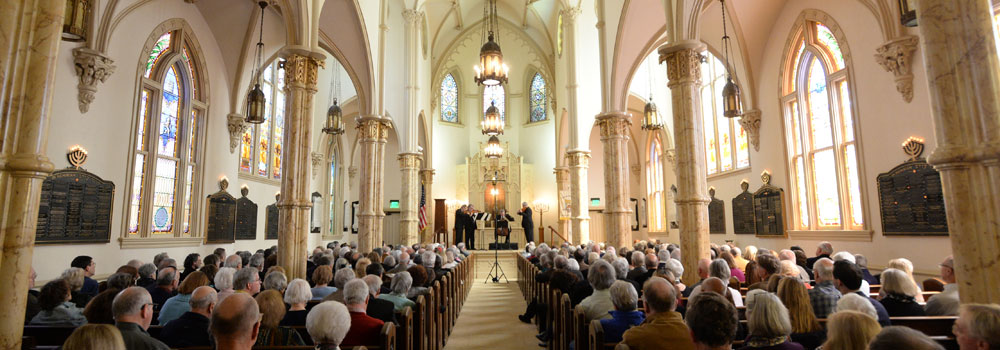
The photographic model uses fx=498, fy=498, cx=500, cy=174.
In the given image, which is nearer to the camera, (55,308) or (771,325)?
(771,325)

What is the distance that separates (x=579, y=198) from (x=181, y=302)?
12848mm

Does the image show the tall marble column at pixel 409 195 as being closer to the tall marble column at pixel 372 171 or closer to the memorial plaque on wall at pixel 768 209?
the tall marble column at pixel 372 171

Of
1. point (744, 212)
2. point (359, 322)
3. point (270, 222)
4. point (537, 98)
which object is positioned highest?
point (537, 98)

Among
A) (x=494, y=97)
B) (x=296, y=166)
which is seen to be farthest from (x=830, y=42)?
(x=494, y=97)

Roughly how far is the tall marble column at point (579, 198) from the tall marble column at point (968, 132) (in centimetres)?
1214

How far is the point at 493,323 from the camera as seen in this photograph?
849cm

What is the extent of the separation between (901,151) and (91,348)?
A: 1127 centimetres

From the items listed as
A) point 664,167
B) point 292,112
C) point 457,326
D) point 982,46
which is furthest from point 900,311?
point 664,167

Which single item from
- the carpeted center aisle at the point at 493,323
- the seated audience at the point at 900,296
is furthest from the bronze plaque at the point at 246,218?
the seated audience at the point at 900,296

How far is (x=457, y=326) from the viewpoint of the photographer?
8250 mm

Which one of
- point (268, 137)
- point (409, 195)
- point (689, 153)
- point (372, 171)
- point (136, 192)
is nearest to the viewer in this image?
point (689, 153)

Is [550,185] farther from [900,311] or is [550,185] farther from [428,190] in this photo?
[900,311]

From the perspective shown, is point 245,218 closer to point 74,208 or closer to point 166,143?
point 166,143

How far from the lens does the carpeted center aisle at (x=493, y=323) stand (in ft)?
23.1
